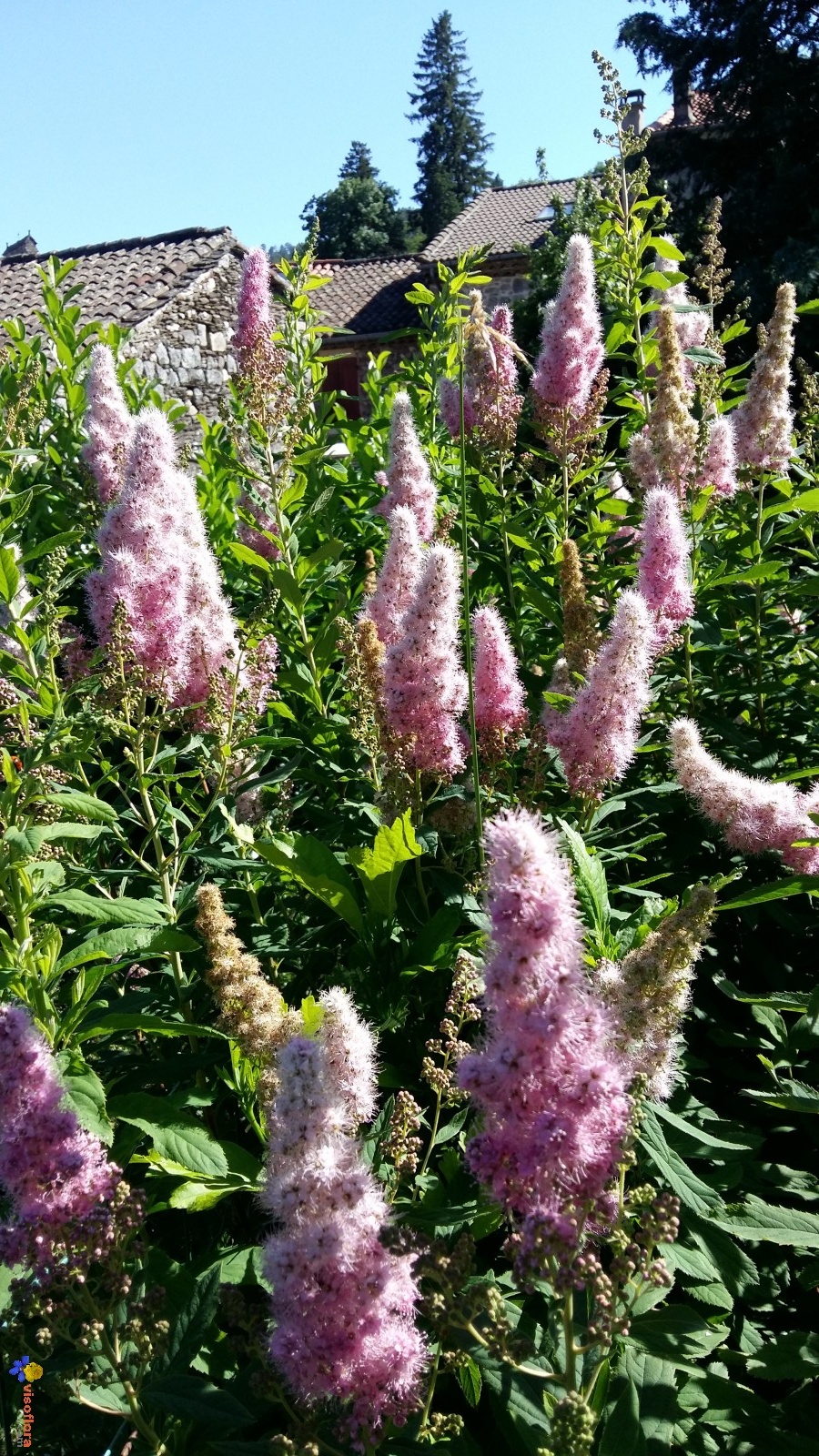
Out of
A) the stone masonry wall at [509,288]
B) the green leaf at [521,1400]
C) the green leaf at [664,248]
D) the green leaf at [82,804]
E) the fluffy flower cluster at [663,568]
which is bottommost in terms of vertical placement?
the green leaf at [521,1400]

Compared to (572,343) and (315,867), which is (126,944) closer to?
(315,867)

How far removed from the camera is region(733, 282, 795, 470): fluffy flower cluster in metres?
3.40

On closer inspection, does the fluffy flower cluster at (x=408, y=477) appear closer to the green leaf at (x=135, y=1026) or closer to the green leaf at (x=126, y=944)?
the green leaf at (x=126, y=944)

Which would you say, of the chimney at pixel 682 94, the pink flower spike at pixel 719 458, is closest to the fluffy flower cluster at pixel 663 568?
the pink flower spike at pixel 719 458

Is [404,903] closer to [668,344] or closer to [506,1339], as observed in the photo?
[506,1339]

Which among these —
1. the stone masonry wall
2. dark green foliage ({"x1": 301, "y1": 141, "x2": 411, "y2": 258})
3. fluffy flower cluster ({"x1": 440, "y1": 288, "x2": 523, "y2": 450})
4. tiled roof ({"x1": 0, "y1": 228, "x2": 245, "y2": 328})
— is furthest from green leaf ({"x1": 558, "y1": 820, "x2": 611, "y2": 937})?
dark green foliage ({"x1": 301, "y1": 141, "x2": 411, "y2": 258})

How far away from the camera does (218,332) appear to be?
21734 millimetres

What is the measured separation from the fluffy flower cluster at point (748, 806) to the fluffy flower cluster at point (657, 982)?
932 millimetres

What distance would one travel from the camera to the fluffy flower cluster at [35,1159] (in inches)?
57.0

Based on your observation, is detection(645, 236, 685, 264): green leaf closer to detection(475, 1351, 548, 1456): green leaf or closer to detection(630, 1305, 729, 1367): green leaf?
detection(630, 1305, 729, 1367): green leaf

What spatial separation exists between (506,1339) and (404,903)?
1.25 metres

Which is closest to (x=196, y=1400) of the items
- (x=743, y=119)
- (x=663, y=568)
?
(x=663, y=568)

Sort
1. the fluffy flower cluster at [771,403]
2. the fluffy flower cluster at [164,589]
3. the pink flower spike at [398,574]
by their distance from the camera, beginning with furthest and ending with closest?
the fluffy flower cluster at [771,403] < the pink flower spike at [398,574] < the fluffy flower cluster at [164,589]

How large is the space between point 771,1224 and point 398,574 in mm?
1589
